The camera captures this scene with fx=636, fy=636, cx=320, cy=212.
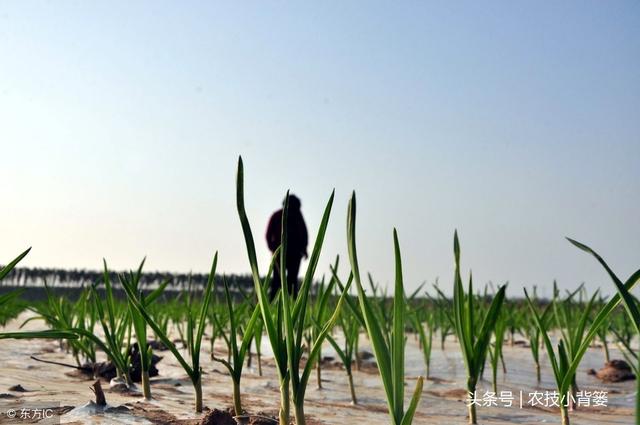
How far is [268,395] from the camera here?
8.18ft

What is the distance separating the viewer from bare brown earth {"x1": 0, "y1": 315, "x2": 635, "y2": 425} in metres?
1.87

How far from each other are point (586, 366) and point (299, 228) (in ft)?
14.1

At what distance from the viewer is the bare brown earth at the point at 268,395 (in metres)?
1.87

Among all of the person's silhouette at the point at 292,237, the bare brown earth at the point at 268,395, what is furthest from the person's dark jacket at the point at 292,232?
the bare brown earth at the point at 268,395

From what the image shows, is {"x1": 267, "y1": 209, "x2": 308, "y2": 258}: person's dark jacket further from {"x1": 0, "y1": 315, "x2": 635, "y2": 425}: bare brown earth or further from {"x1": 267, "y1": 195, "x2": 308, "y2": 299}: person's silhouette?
{"x1": 0, "y1": 315, "x2": 635, "y2": 425}: bare brown earth

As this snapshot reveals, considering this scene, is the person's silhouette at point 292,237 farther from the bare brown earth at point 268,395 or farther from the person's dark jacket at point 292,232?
the bare brown earth at point 268,395

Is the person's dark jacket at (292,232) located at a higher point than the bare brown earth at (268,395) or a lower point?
higher

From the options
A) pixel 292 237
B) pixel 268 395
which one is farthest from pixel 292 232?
pixel 268 395

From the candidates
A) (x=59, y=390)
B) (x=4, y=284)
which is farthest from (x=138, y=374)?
(x=4, y=284)

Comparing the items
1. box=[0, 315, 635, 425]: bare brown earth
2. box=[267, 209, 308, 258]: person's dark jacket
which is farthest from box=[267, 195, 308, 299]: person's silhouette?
box=[0, 315, 635, 425]: bare brown earth

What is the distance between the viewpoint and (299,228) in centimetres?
777

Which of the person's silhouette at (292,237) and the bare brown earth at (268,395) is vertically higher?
the person's silhouette at (292,237)

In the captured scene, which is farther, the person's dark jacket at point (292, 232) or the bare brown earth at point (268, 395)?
the person's dark jacket at point (292, 232)

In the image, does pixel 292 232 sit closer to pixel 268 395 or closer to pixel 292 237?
pixel 292 237
